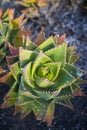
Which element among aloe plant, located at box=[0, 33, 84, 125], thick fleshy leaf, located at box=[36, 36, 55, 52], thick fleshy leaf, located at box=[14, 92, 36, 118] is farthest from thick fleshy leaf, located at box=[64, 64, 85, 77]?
thick fleshy leaf, located at box=[14, 92, 36, 118]

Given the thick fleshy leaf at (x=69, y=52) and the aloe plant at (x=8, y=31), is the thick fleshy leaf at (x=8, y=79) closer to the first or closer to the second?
the aloe plant at (x=8, y=31)

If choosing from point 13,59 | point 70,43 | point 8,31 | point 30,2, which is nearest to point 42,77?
point 13,59

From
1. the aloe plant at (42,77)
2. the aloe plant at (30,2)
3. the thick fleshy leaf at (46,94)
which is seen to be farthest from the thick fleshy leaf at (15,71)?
the aloe plant at (30,2)

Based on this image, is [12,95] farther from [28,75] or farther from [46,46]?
[46,46]

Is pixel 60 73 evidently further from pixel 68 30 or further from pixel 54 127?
pixel 68 30

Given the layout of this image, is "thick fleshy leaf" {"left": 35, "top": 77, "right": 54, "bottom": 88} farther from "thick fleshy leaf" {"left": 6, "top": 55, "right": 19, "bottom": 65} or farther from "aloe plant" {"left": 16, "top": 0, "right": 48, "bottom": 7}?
"aloe plant" {"left": 16, "top": 0, "right": 48, "bottom": 7}

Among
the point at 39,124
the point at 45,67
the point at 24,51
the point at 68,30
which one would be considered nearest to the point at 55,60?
the point at 45,67

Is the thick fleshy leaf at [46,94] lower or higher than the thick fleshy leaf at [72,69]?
lower
